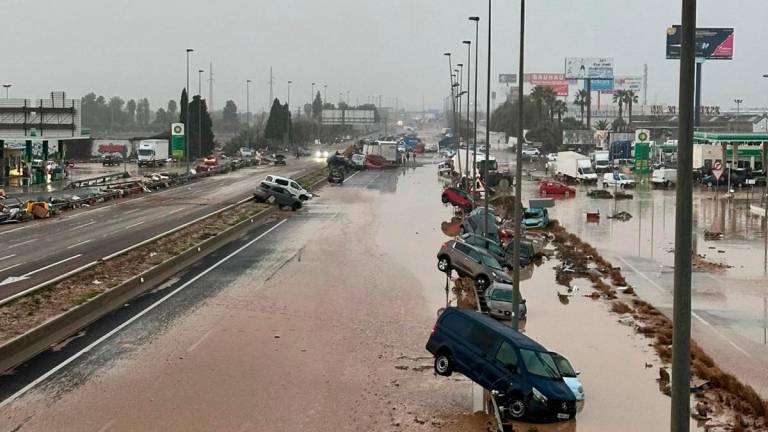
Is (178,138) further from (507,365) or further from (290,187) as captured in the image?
(507,365)

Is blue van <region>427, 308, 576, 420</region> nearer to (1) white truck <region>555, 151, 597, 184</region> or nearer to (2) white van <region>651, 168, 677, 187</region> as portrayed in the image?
(2) white van <region>651, 168, 677, 187</region>

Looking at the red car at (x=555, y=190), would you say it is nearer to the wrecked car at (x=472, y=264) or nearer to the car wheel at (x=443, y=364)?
the wrecked car at (x=472, y=264)

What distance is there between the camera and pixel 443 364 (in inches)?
691

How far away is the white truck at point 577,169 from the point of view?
267 feet

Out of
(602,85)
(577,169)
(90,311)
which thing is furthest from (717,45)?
(90,311)

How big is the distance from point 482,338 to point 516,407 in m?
1.56

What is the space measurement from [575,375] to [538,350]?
1.40 metres

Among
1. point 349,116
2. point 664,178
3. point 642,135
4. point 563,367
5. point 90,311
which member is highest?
point 349,116

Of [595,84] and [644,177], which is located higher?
[595,84]

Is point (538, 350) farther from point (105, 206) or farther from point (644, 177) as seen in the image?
point (644, 177)

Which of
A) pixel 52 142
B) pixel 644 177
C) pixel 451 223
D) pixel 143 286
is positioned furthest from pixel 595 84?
pixel 143 286

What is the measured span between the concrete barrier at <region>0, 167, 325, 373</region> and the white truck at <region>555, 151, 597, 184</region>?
49.9 meters

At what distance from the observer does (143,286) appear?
91.5 ft

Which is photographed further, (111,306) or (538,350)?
(111,306)
